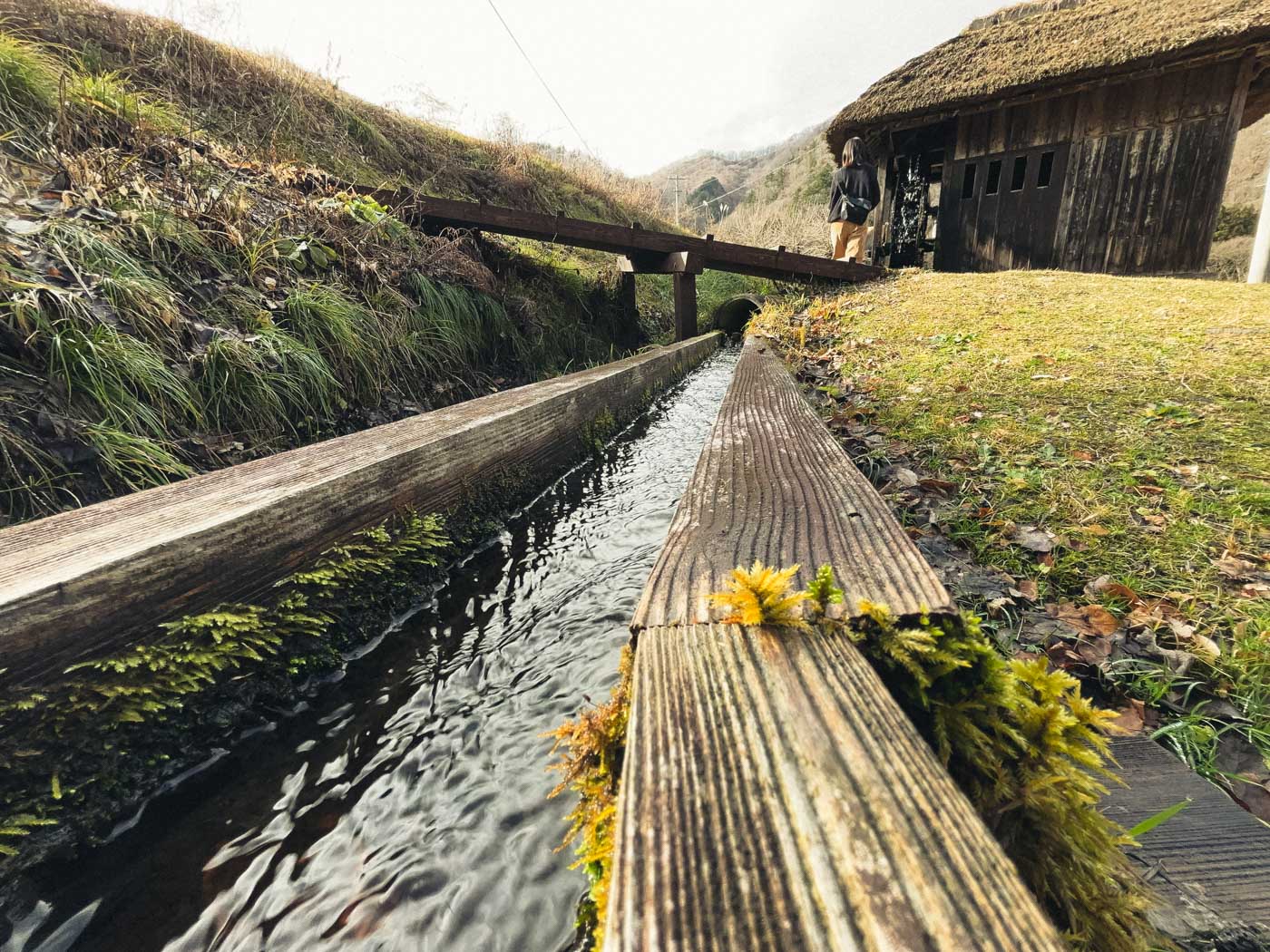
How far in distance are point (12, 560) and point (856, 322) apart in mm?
6552

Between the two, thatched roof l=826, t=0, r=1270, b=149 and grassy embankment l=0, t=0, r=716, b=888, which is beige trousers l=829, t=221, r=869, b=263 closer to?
thatched roof l=826, t=0, r=1270, b=149

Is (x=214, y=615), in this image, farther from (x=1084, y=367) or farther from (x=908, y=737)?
(x=1084, y=367)

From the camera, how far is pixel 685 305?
25.8 feet

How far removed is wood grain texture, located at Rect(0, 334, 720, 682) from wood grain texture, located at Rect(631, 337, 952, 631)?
1088 mm

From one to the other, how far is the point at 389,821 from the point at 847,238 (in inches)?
435

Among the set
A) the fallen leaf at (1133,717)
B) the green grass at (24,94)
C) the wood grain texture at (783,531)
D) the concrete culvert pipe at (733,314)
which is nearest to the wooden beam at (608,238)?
the concrete culvert pipe at (733,314)

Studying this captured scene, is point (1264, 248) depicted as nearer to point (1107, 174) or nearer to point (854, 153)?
point (1107, 174)

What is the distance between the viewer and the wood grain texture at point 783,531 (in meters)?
0.82

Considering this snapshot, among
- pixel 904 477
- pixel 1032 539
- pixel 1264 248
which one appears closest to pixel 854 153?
pixel 1264 248

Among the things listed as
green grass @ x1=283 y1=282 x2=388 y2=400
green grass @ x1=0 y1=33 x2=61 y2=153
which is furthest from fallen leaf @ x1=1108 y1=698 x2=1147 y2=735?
green grass @ x1=0 y1=33 x2=61 y2=153

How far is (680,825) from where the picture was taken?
18.0 inches

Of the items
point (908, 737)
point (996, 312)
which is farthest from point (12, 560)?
point (996, 312)

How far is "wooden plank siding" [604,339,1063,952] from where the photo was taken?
0.38 m

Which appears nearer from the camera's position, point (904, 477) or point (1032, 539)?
point (1032, 539)
